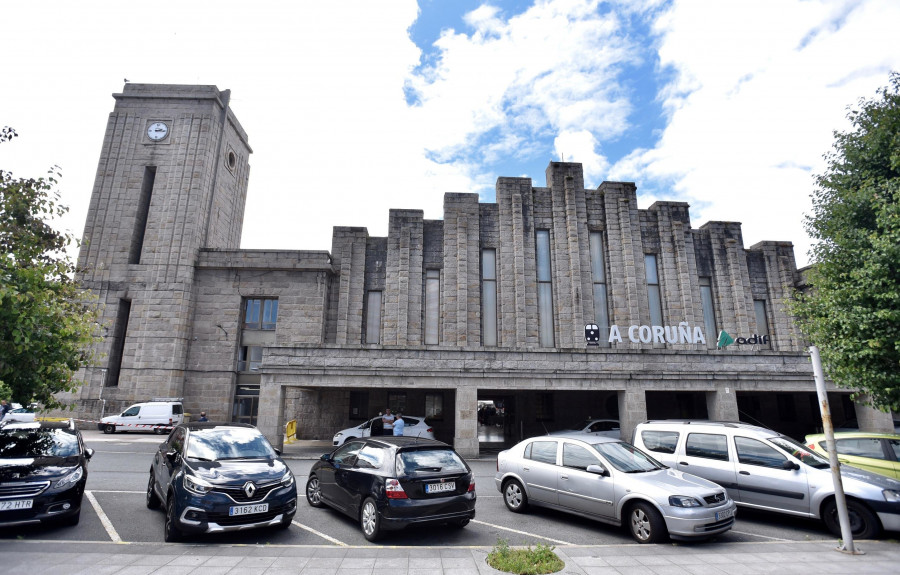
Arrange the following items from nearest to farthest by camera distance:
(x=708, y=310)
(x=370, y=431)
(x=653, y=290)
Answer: (x=370, y=431)
(x=653, y=290)
(x=708, y=310)

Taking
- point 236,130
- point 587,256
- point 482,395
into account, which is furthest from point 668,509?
point 236,130

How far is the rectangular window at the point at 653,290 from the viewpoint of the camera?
26.0 m

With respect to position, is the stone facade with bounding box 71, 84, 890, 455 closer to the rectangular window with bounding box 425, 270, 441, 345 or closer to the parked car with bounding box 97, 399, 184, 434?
the rectangular window with bounding box 425, 270, 441, 345

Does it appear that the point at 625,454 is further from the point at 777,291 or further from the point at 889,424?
the point at 777,291

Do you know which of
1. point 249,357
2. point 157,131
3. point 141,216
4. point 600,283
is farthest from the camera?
point 157,131

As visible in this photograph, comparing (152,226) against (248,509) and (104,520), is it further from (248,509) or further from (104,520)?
(248,509)

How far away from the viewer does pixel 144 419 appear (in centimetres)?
2350

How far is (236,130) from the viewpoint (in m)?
32.7

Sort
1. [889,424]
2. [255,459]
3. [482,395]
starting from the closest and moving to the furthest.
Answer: [255,459], [889,424], [482,395]

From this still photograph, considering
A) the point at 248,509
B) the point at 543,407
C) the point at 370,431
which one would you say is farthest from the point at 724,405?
the point at 248,509

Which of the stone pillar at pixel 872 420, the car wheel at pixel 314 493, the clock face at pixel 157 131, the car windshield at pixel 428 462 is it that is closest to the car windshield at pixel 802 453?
the car windshield at pixel 428 462

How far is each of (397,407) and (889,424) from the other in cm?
2206

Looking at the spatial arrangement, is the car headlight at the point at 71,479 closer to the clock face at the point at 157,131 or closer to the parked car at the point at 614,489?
the parked car at the point at 614,489

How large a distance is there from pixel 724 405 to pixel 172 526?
63.5 ft
